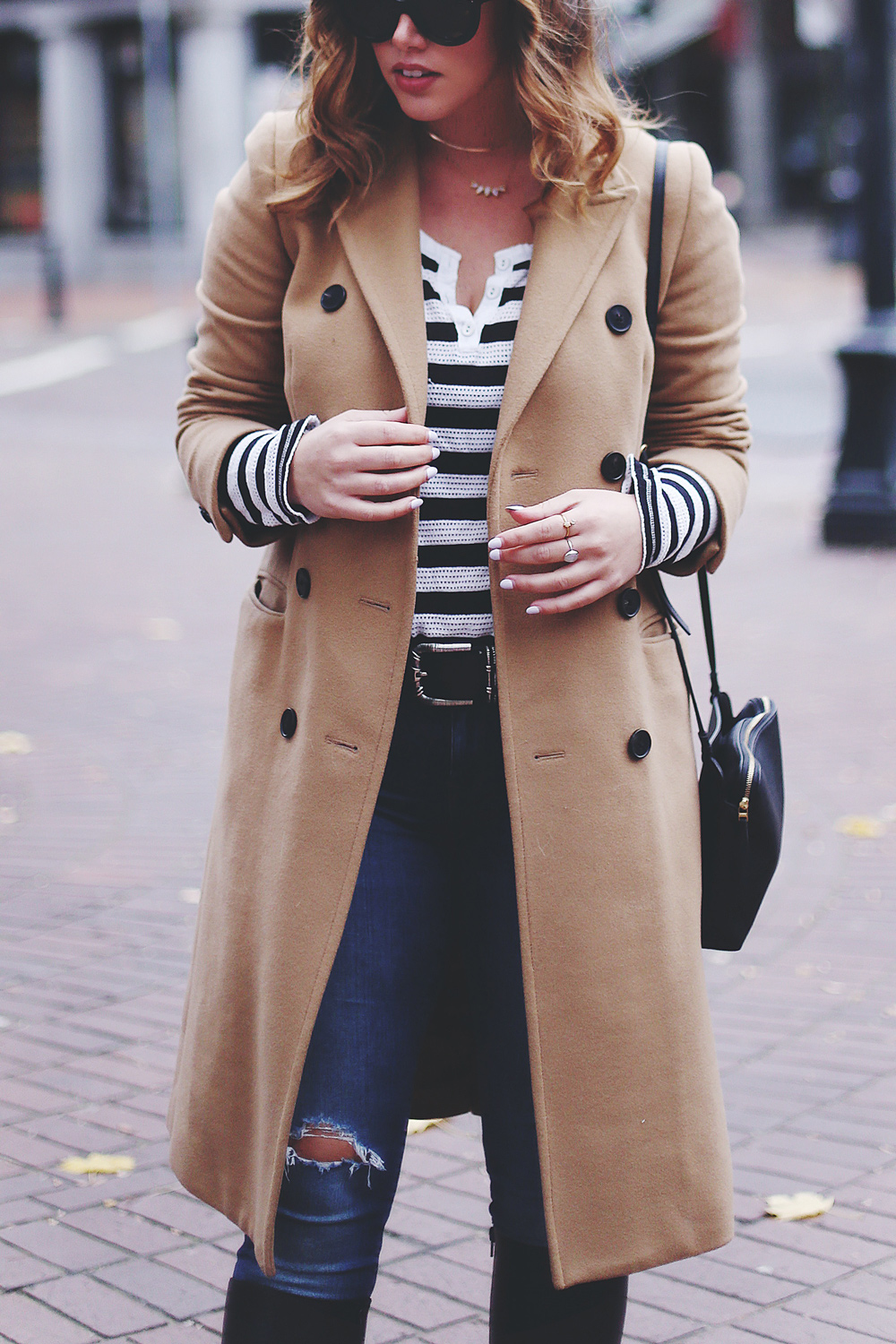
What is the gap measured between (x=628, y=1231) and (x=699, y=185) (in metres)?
1.20

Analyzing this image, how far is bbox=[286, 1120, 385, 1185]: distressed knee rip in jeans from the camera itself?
6.00 ft

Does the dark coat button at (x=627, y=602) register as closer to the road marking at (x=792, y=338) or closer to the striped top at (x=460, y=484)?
the striped top at (x=460, y=484)

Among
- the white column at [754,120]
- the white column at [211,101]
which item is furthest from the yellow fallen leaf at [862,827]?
the white column at [754,120]

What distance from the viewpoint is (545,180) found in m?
1.92

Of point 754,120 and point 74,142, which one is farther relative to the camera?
point 754,120

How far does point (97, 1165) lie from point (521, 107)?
2.14 meters

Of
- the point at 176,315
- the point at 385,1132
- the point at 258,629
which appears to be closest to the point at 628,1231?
the point at 385,1132

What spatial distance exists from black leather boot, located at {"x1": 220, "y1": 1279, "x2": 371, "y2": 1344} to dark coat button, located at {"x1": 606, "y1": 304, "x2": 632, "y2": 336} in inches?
43.6

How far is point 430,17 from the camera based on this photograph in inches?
73.0

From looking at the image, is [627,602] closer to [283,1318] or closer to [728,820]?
[728,820]

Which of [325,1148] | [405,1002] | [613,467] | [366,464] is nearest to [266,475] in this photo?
[366,464]

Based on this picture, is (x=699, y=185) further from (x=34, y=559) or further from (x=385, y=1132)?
Result: (x=34, y=559)

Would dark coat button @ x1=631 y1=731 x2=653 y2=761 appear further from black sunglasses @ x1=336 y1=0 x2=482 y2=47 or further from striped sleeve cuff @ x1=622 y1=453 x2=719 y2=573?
black sunglasses @ x1=336 y1=0 x2=482 y2=47

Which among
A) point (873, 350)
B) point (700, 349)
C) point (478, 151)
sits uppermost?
point (873, 350)
